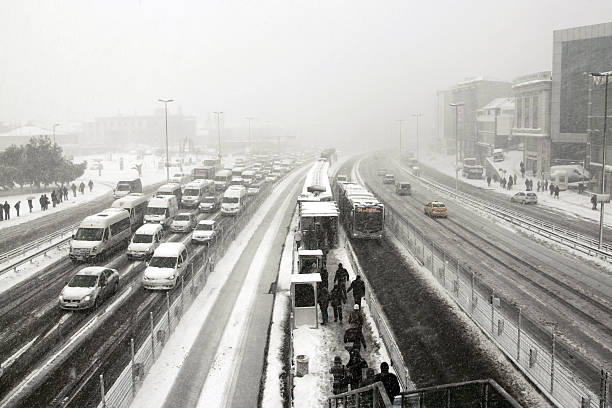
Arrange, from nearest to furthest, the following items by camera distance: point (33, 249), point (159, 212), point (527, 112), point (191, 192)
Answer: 1. point (33, 249)
2. point (159, 212)
3. point (191, 192)
4. point (527, 112)

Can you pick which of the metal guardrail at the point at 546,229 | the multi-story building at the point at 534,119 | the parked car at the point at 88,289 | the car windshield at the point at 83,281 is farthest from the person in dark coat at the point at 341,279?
the multi-story building at the point at 534,119

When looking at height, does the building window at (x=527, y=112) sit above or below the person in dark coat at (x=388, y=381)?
above

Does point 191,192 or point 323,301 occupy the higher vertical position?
point 191,192

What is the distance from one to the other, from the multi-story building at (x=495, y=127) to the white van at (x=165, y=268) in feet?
259

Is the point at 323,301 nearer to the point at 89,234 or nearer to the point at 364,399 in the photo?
the point at 364,399

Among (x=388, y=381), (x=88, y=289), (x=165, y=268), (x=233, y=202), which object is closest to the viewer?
(x=388, y=381)

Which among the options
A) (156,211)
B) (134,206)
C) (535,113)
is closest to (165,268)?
(134,206)

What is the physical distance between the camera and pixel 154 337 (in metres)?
19.1

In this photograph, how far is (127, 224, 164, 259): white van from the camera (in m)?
31.5

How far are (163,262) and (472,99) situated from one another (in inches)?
4281

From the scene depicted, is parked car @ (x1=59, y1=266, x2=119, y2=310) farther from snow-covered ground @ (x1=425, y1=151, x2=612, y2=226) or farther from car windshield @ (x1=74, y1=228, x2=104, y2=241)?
snow-covered ground @ (x1=425, y1=151, x2=612, y2=226)

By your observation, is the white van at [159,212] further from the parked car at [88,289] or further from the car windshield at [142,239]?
the parked car at [88,289]

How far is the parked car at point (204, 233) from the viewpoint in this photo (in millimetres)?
36156

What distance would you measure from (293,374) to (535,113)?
72.8m
